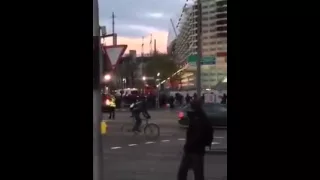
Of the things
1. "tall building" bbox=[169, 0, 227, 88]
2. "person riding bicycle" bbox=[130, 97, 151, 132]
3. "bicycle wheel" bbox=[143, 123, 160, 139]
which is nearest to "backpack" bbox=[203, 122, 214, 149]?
"tall building" bbox=[169, 0, 227, 88]

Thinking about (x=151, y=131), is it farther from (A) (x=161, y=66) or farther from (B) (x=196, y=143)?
(B) (x=196, y=143)

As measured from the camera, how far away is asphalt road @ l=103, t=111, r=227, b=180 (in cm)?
637

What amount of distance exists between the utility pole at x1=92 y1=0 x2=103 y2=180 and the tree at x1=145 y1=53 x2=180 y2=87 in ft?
3.50

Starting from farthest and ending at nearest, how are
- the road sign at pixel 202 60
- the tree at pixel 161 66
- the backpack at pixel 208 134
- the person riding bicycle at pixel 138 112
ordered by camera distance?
the person riding bicycle at pixel 138 112
the road sign at pixel 202 60
the tree at pixel 161 66
the backpack at pixel 208 134

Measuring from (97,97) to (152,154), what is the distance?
25.0 feet

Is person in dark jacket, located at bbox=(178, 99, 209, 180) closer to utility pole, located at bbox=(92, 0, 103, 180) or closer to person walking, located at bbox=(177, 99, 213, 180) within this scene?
person walking, located at bbox=(177, 99, 213, 180)

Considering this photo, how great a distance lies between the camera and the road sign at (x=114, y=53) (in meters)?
5.74

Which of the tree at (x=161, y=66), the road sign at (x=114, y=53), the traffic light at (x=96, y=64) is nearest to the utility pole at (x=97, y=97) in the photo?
the traffic light at (x=96, y=64)

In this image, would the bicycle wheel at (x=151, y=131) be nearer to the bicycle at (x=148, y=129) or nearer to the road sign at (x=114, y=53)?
the bicycle at (x=148, y=129)

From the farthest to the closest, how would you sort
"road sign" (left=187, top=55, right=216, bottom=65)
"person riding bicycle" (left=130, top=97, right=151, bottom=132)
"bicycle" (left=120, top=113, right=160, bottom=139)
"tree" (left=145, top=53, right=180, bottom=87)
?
"bicycle" (left=120, top=113, right=160, bottom=139) → "person riding bicycle" (left=130, top=97, right=151, bottom=132) → "road sign" (left=187, top=55, right=216, bottom=65) → "tree" (left=145, top=53, right=180, bottom=87)

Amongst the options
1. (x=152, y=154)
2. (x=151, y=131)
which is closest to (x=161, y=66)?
(x=152, y=154)

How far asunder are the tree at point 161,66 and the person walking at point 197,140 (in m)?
0.48
